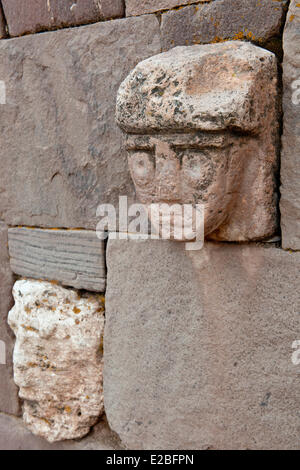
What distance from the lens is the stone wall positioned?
49.4 inches

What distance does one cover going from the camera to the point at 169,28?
132cm

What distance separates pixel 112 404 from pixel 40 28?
49.6 inches

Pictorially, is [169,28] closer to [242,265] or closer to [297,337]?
[242,265]

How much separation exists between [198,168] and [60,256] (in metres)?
0.74

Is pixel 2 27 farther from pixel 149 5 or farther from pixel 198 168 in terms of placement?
pixel 198 168

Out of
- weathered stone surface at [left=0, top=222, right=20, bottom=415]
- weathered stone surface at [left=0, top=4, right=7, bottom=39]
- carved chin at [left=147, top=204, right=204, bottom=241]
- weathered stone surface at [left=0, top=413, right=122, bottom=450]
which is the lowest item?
weathered stone surface at [left=0, top=413, right=122, bottom=450]

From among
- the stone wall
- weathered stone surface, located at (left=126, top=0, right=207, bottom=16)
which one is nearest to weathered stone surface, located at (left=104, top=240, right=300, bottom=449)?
the stone wall

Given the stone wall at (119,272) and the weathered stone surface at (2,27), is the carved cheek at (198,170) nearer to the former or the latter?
the stone wall at (119,272)

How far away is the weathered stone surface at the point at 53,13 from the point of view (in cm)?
146

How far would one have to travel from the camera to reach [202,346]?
1.40 m

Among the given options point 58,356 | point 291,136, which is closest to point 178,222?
point 291,136

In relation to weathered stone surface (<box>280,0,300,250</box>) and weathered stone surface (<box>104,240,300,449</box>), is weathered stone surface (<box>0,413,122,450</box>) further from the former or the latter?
weathered stone surface (<box>280,0,300,250</box>)

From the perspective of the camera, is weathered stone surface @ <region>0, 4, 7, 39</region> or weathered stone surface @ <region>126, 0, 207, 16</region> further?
weathered stone surface @ <region>0, 4, 7, 39</region>

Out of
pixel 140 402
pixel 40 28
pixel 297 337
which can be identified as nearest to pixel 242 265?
pixel 297 337
